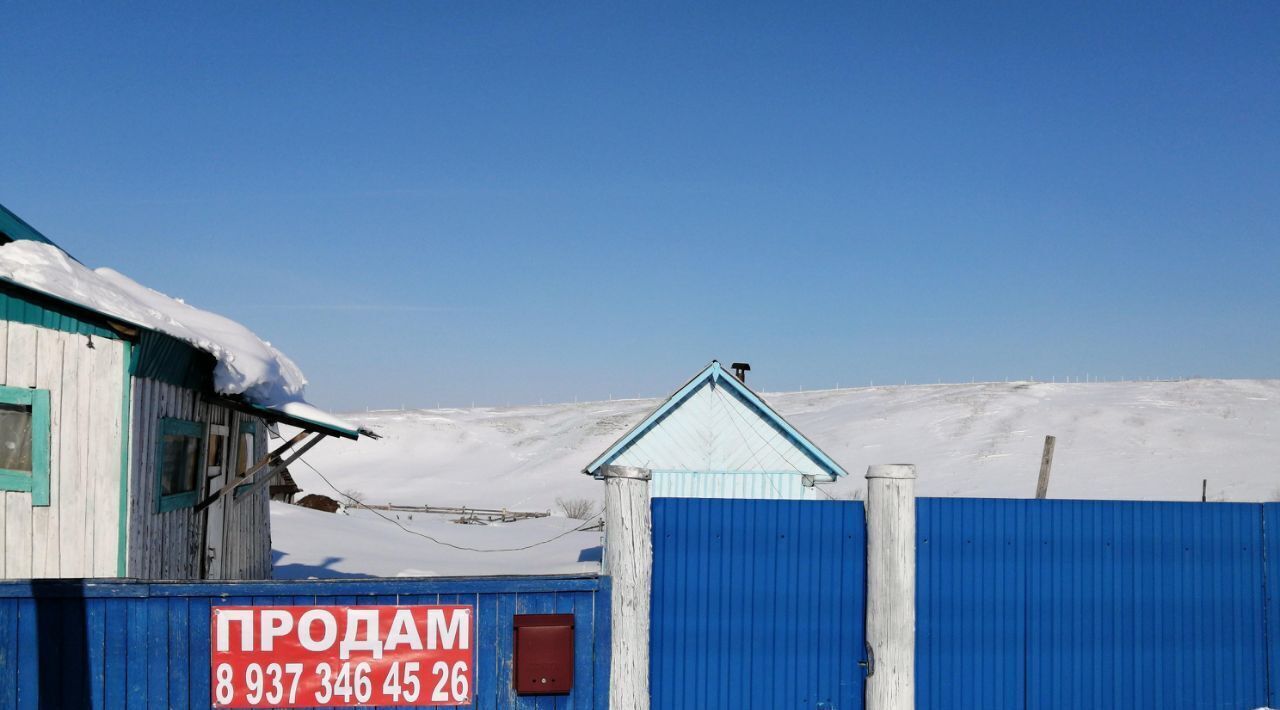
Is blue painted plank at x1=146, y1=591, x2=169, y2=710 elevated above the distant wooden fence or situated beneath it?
elevated above

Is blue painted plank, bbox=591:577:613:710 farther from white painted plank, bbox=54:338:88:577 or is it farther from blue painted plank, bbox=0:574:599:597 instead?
white painted plank, bbox=54:338:88:577

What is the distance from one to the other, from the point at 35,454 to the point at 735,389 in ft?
42.9

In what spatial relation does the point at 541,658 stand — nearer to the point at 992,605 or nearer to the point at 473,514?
the point at 992,605

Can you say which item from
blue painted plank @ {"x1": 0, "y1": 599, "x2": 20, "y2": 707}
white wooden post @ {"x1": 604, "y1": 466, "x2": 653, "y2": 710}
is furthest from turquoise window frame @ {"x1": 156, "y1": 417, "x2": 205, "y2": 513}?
white wooden post @ {"x1": 604, "y1": 466, "x2": 653, "y2": 710}

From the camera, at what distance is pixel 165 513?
1203cm

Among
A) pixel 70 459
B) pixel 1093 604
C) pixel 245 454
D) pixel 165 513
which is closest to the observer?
pixel 1093 604

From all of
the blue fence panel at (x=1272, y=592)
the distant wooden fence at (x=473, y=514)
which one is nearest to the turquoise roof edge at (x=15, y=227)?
the blue fence panel at (x=1272, y=592)

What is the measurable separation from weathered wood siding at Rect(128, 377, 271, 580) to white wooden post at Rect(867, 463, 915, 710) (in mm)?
6273

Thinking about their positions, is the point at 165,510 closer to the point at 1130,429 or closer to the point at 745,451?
the point at 745,451

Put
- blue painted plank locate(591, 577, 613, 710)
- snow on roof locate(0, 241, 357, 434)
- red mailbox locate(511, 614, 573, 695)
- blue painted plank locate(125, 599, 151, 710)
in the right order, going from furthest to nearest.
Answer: snow on roof locate(0, 241, 357, 434) < blue painted plank locate(591, 577, 613, 710) < red mailbox locate(511, 614, 573, 695) < blue painted plank locate(125, 599, 151, 710)

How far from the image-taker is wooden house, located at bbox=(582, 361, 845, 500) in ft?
66.4

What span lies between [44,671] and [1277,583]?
9434 mm

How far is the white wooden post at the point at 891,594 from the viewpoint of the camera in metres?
7.85

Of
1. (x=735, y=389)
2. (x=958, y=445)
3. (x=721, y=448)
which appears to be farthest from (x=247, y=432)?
(x=958, y=445)
